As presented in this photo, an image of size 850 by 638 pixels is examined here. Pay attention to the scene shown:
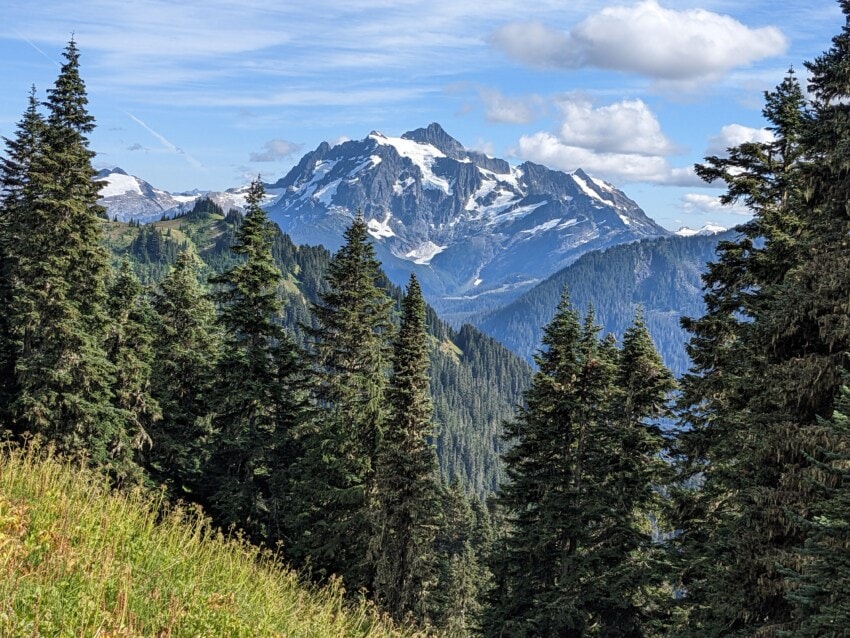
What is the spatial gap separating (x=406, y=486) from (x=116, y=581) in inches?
803

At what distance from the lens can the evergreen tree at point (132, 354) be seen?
32.0 metres

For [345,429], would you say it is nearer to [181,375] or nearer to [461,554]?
[181,375]

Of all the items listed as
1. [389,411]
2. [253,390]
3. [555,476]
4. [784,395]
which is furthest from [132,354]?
[784,395]

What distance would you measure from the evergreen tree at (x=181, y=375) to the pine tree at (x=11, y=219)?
24.3ft

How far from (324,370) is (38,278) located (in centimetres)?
1199

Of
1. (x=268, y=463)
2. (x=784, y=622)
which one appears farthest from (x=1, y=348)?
(x=784, y=622)

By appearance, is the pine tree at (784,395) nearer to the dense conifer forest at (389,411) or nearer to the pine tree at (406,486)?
the dense conifer forest at (389,411)

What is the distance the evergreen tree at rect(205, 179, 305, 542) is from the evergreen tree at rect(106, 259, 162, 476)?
5682mm

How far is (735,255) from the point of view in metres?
17.5

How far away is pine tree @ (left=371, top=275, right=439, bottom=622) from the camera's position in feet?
82.2

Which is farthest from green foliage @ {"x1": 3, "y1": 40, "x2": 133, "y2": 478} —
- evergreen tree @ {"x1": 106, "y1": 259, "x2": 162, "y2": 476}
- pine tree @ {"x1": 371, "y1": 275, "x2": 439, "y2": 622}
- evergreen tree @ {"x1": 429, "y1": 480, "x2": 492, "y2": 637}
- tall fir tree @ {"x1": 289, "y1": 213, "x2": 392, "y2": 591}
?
evergreen tree @ {"x1": 429, "y1": 480, "x2": 492, "y2": 637}

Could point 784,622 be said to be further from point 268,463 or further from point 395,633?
point 268,463


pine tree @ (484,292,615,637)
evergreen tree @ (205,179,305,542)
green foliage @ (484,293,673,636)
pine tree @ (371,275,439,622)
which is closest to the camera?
green foliage @ (484,293,673,636)

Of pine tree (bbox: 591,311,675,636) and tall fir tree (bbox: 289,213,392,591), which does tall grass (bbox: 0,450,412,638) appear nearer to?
pine tree (bbox: 591,311,675,636)
